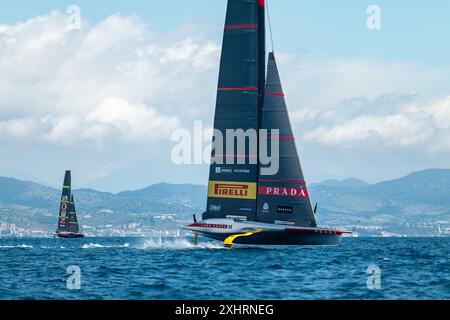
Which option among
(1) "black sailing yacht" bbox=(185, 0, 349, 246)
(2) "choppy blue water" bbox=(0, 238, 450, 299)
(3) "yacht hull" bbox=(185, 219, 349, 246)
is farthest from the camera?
(1) "black sailing yacht" bbox=(185, 0, 349, 246)

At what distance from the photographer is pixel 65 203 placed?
145m

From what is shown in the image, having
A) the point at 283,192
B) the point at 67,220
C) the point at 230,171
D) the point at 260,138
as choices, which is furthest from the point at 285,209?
the point at 67,220

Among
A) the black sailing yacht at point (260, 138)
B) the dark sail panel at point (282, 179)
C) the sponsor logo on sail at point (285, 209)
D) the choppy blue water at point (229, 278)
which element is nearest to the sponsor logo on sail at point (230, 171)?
the black sailing yacht at point (260, 138)

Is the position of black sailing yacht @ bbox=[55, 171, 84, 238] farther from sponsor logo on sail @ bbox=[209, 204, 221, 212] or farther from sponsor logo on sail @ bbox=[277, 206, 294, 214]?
sponsor logo on sail @ bbox=[277, 206, 294, 214]

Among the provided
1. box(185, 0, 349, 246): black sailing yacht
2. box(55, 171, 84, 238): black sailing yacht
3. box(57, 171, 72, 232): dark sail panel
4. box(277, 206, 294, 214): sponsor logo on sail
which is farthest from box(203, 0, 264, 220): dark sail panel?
box(55, 171, 84, 238): black sailing yacht

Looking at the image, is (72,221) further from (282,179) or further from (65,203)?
(282,179)

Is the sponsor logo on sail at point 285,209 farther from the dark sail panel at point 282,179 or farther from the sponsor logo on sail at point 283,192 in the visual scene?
the sponsor logo on sail at point 283,192

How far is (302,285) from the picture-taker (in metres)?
35.9

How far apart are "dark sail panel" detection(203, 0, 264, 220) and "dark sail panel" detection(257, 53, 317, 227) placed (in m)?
0.99

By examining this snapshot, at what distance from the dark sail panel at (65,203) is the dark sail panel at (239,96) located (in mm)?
82848

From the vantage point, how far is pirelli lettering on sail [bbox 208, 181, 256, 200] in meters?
63.6

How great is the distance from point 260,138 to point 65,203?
291 feet
